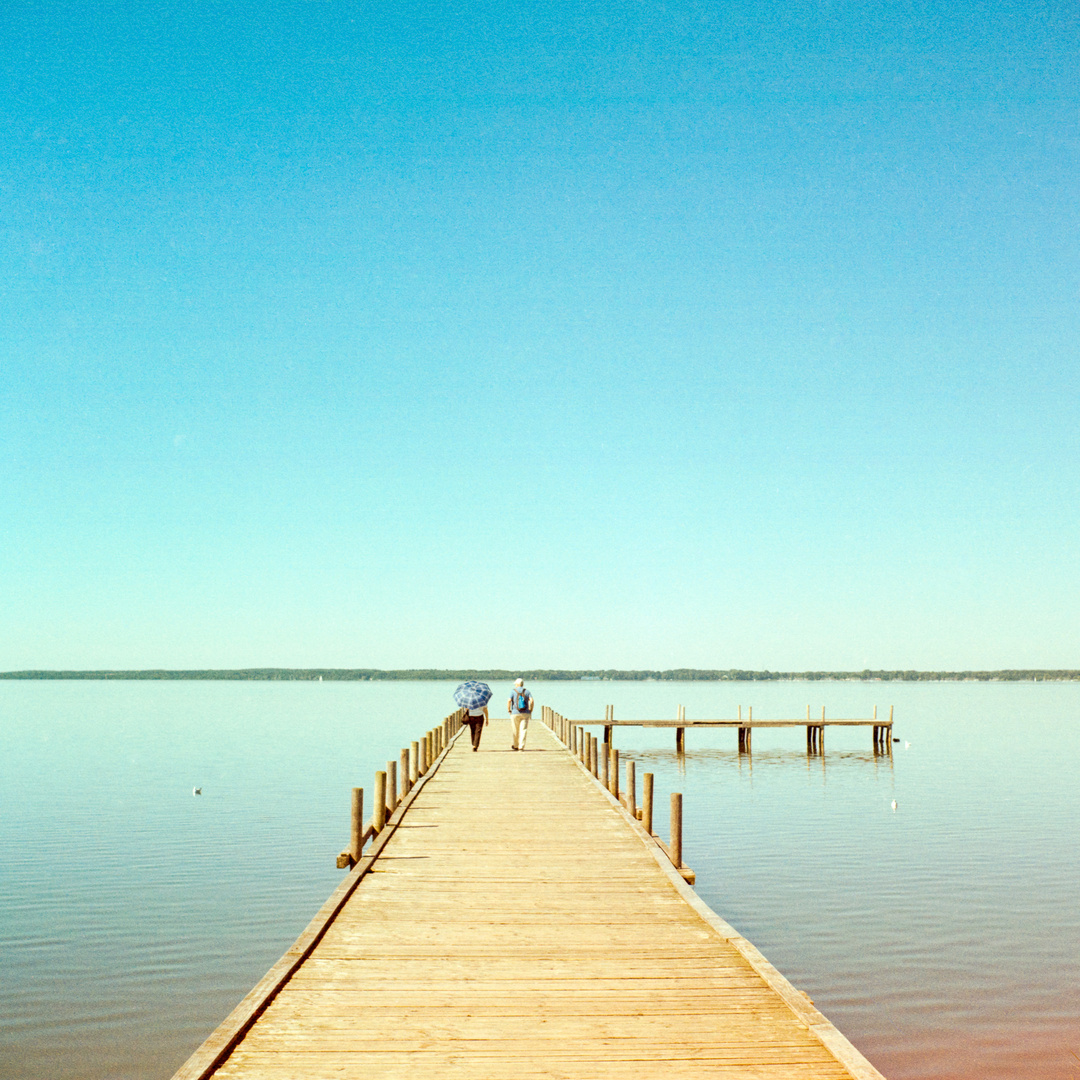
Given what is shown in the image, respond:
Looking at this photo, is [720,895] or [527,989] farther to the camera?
[720,895]

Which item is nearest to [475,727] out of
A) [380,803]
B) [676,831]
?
[380,803]

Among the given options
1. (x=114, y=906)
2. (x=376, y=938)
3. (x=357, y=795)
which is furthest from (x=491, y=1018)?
(x=114, y=906)

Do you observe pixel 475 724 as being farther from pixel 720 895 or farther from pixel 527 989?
pixel 527 989

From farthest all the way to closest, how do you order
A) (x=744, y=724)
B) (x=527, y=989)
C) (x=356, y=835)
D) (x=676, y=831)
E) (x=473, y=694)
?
1. (x=744, y=724)
2. (x=473, y=694)
3. (x=356, y=835)
4. (x=676, y=831)
5. (x=527, y=989)

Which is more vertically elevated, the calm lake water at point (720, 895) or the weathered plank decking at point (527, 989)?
the weathered plank decking at point (527, 989)

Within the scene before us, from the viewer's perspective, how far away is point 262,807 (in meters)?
31.6

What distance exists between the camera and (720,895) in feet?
65.1

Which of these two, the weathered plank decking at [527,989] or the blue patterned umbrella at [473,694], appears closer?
the weathered plank decking at [527,989]

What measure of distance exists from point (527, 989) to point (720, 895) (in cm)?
1241

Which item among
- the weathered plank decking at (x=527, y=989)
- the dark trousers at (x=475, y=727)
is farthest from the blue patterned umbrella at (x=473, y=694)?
the weathered plank decking at (x=527, y=989)

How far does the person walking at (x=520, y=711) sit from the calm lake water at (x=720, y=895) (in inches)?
232

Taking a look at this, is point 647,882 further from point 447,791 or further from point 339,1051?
point 447,791

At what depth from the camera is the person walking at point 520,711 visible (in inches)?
1205

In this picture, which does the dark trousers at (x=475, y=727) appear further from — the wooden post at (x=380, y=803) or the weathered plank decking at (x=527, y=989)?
the weathered plank decking at (x=527, y=989)
